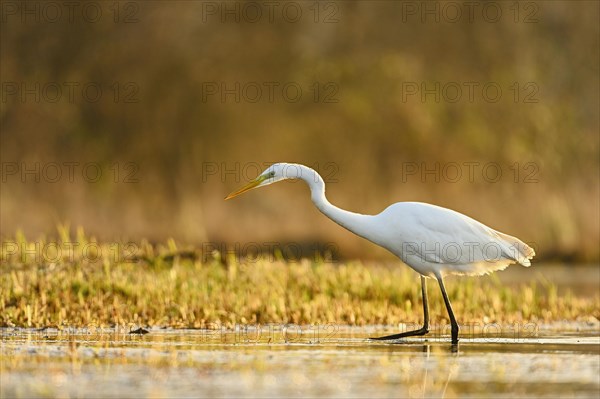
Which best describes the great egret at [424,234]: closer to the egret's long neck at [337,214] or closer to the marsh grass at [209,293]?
the egret's long neck at [337,214]

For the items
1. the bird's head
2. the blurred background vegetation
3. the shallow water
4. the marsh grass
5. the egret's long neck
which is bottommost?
the shallow water

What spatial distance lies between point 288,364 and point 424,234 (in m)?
2.93

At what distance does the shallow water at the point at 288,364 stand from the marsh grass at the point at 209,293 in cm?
68

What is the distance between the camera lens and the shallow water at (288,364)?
723cm

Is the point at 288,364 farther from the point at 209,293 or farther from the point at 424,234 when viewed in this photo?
the point at 209,293

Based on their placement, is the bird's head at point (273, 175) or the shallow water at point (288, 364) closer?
the shallow water at point (288, 364)

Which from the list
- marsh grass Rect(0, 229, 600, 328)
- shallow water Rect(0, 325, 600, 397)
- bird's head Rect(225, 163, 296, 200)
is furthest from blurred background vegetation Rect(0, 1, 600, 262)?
shallow water Rect(0, 325, 600, 397)

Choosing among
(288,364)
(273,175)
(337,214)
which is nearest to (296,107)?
(273,175)

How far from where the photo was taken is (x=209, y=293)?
12.3 m

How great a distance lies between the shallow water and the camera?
7234 millimetres

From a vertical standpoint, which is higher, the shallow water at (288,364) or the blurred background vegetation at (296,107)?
the blurred background vegetation at (296,107)

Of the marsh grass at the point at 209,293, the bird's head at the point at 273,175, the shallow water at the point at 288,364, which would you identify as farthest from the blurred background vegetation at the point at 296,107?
the shallow water at the point at 288,364

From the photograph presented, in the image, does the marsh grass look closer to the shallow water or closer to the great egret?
the shallow water

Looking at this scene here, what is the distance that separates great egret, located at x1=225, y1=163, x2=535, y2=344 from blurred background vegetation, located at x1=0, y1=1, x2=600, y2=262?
11856 millimetres
